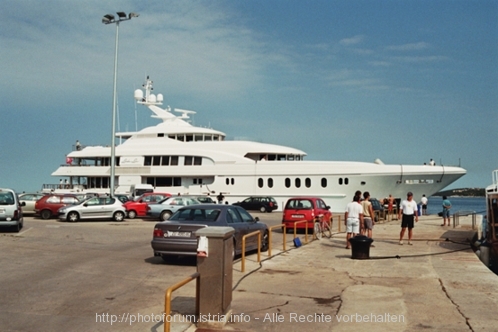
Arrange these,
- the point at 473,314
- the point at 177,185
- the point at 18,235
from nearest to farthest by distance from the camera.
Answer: the point at 473,314 → the point at 18,235 → the point at 177,185

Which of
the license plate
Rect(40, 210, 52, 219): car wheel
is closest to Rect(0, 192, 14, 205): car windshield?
Rect(40, 210, 52, 219): car wheel

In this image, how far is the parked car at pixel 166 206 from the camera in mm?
28683

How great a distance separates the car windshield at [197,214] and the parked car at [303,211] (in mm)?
7244

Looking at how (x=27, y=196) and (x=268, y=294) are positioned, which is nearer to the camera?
(x=268, y=294)

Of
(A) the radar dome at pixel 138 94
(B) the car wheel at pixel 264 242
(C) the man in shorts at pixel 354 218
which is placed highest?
(A) the radar dome at pixel 138 94

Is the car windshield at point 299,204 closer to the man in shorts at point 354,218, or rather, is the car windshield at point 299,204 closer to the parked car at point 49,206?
the man in shorts at point 354,218

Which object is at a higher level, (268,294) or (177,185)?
(177,185)

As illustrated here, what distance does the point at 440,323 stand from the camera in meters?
7.25

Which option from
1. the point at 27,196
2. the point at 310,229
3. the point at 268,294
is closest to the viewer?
the point at 268,294

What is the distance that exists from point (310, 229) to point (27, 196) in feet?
62.8

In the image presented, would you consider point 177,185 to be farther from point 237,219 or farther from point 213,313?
point 213,313

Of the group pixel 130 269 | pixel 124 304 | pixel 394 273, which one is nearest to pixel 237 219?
pixel 130 269

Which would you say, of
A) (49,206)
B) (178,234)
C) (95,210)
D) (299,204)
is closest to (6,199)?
(95,210)

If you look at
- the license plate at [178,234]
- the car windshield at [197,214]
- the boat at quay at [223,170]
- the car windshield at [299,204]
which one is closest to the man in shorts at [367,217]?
the car windshield at [299,204]
